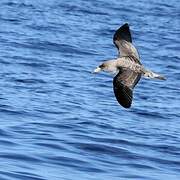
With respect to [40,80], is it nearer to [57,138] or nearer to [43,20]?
[57,138]

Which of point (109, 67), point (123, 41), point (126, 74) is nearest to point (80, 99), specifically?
point (123, 41)

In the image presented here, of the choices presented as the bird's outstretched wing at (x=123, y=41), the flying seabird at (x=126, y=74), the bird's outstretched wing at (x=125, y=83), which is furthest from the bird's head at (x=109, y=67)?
the bird's outstretched wing at (x=123, y=41)

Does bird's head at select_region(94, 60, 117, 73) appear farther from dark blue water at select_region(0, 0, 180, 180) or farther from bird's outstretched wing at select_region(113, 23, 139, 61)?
dark blue water at select_region(0, 0, 180, 180)

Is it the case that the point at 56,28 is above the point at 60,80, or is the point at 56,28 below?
above

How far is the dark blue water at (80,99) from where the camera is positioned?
15.0 meters

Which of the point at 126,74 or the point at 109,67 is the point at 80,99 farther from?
the point at 126,74

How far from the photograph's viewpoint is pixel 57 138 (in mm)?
16047

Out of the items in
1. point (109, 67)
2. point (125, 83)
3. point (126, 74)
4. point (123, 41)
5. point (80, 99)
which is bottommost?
point (125, 83)

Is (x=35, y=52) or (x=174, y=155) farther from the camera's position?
(x=35, y=52)

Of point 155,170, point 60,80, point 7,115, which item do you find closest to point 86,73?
point 60,80

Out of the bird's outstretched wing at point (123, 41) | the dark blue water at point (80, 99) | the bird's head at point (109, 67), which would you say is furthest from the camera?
the dark blue water at point (80, 99)

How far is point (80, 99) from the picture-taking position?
1883 centimetres

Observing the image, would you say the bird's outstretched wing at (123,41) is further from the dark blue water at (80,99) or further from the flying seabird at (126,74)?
the dark blue water at (80,99)

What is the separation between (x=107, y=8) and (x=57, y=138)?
539 inches
